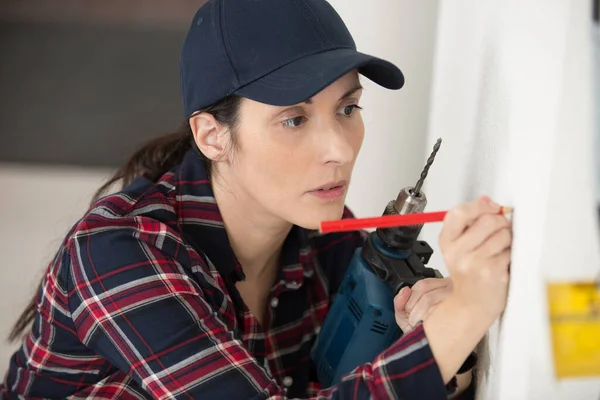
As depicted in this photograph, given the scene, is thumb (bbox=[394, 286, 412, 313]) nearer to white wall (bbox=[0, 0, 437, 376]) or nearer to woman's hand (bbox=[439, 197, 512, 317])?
woman's hand (bbox=[439, 197, 512, 317])

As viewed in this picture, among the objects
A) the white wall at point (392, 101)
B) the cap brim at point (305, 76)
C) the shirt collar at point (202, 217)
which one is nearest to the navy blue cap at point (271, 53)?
the cap brim at point (305, 76)

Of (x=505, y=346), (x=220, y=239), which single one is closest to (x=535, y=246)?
(x=505, y=346)

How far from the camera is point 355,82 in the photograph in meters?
1.10

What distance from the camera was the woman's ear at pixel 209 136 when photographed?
1.18 metres

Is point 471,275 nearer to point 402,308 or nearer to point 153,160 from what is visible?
point 402,308

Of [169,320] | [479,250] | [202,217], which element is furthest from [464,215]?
[202,217]

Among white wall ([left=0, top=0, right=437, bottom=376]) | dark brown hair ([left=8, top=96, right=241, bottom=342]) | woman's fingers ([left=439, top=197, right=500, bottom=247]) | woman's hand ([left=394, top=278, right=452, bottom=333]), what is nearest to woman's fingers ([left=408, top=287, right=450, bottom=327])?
woman's hand ([left=394, top=278, right=452, bottom=333])

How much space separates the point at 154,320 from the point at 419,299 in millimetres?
369

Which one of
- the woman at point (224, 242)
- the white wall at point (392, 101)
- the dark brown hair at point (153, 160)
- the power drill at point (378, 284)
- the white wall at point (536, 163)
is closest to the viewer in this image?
the white wall at point (536, 163)

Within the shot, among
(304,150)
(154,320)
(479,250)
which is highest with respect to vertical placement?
(304,150)

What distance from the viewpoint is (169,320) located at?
3.45 ft

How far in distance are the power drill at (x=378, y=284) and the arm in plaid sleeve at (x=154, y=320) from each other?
171mm

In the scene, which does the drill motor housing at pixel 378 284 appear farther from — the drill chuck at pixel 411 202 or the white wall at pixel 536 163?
the white wall at pixel 536 163

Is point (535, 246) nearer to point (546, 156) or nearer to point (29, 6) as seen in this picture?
point (546, 156)
